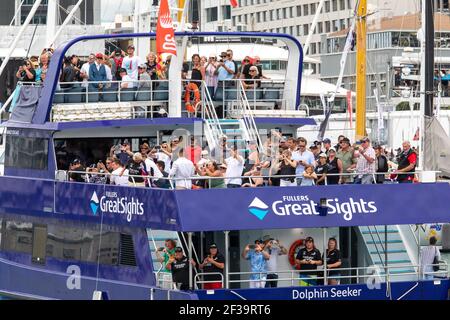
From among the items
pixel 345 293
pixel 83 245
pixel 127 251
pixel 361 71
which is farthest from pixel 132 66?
pixel 361 71

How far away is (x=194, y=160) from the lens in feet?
89.0

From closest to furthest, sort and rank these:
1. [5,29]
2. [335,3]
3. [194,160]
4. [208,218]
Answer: [208,218] → [194,160] → [5,29] → [335,3]

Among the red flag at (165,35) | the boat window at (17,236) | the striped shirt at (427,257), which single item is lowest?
the striped shirt at (427,257)

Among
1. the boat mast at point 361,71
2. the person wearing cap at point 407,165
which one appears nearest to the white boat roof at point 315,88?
the boat mast at point 361,71

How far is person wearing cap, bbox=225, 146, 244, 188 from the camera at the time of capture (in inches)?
1041

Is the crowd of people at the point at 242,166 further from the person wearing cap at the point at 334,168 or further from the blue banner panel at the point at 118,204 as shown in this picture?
the blue banner panel at the point at 118,204

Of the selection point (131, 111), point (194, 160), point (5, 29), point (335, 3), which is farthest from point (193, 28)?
point (335, 3)

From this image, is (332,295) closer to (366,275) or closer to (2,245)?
(366,275)

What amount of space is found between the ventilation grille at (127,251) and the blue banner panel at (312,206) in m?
1.74

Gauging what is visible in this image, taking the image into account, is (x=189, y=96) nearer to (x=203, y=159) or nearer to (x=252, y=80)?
(x=252, y=80)

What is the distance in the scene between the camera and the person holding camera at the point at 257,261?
86.0 feet

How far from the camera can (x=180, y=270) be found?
25719mm

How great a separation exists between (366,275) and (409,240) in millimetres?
1728

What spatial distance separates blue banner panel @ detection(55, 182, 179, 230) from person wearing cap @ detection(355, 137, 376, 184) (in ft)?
12.4
